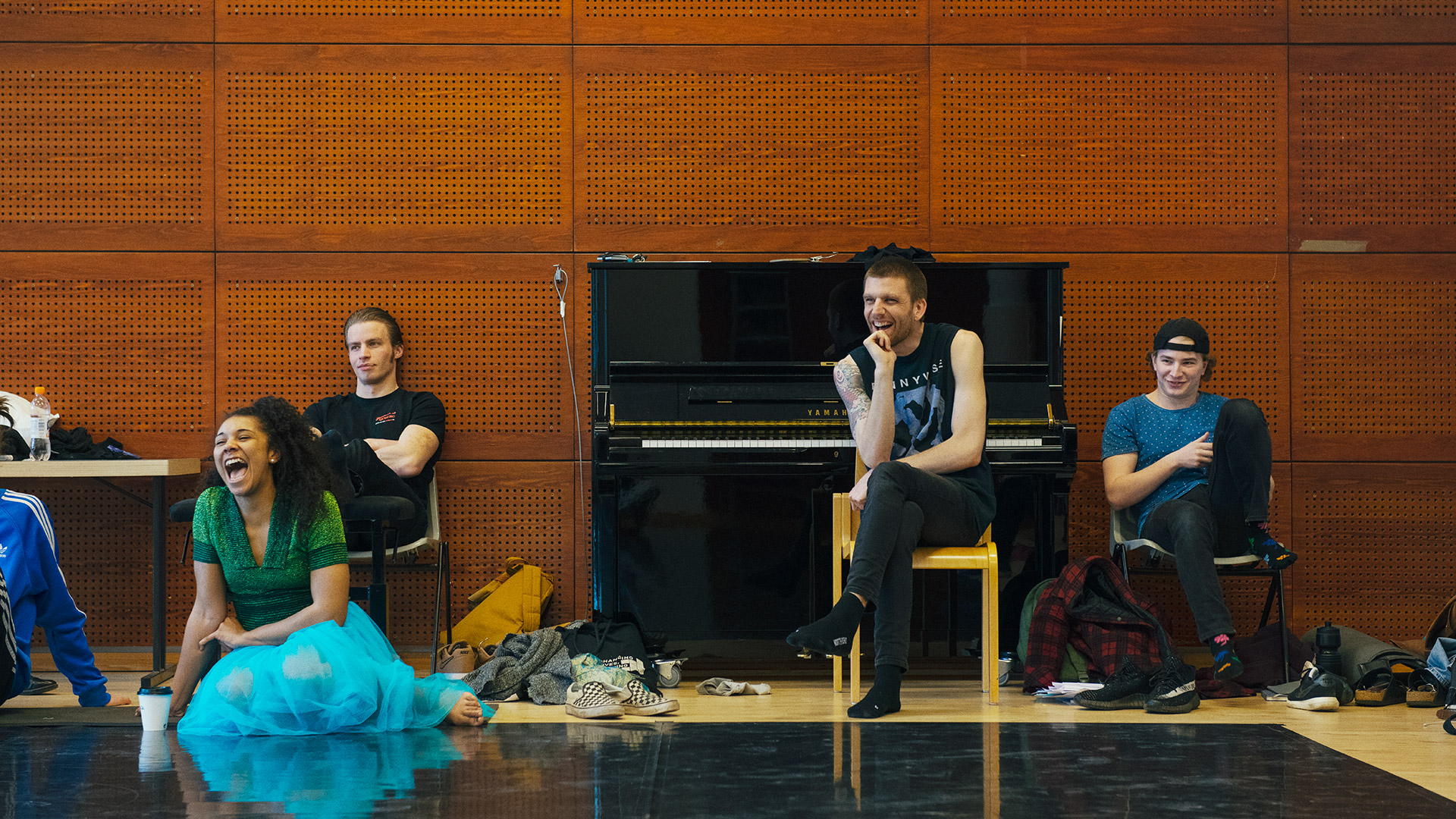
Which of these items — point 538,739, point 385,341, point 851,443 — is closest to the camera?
point 538,739

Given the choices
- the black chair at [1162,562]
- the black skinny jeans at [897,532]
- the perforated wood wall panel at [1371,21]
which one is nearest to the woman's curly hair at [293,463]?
the black skinny jeans at [897,532]

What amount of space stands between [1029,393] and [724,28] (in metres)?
1.88

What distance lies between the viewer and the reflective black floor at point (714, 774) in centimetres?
213

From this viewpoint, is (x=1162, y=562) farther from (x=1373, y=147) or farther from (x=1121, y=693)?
(x=1373, y=147)

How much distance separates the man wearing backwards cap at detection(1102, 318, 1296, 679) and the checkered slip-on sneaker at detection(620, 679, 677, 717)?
1600 millimetres

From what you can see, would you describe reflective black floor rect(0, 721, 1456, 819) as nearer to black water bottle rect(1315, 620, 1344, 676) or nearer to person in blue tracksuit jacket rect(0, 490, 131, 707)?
person in blue tracksuit jacket rect(0, 490, 131, 707)

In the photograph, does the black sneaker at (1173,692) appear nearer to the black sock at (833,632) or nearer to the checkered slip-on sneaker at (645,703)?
the black sock at (833,632)

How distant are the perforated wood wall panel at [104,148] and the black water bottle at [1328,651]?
13.7 feet

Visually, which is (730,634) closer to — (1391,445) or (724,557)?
(724,557)

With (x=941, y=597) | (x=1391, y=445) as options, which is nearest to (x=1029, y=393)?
(x=941, y=597)

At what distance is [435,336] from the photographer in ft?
14.7

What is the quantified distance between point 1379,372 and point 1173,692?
2.08 metres

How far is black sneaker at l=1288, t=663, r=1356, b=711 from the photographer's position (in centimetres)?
326

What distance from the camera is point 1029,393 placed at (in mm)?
3930
